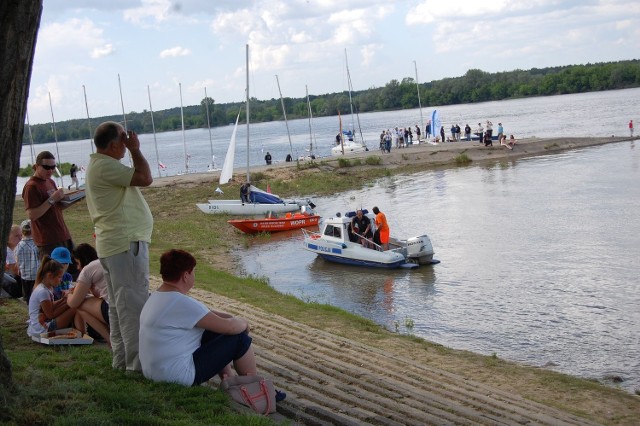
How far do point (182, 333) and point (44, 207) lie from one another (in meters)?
4.17

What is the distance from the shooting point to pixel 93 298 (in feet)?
27.9

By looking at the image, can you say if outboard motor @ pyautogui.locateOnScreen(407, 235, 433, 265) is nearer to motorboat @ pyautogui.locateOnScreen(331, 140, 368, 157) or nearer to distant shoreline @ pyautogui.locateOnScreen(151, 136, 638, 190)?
distant shoreline @ pyautogui.locateOnScreen(151, 136, 638, 190)

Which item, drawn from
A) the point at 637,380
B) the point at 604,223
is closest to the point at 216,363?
the point at 637,380

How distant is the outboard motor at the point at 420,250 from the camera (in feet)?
76.1

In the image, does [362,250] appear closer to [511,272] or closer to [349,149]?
[511,272]

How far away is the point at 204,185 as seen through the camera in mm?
46469

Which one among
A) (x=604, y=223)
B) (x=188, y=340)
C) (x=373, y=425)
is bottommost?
(x=604, y=223)

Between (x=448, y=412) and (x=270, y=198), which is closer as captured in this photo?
(x=448, y=412)

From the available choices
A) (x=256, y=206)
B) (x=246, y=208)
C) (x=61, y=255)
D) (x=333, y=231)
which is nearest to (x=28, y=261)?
(x=61, y=255)

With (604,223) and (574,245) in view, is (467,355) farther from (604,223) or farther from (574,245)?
(604,223)

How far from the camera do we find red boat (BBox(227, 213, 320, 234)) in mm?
31562

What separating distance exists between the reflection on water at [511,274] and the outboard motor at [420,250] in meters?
0.47

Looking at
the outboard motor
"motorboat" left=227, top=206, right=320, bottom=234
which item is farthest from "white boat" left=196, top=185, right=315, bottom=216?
the outboard motor

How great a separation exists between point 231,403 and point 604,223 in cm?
2579
